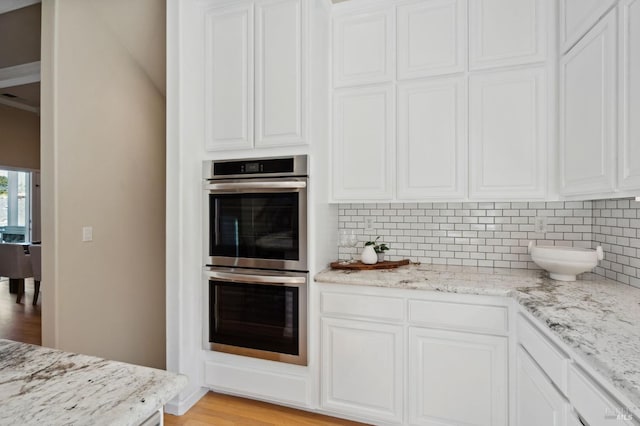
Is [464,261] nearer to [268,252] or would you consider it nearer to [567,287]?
[567,287]

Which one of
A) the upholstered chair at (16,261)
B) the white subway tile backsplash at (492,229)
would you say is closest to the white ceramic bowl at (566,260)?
the white subway tile backsplash at (492,229)

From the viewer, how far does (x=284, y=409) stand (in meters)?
2.24

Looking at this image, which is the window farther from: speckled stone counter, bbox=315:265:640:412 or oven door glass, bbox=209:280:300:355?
speckled stone counter, bbox=315:265:640:412

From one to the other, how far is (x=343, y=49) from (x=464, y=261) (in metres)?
1.85

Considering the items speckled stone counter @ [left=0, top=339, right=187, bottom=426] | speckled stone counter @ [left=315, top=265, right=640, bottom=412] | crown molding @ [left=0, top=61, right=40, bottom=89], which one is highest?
crown molding @ [left=0, top=61, right=40, bottom=89]

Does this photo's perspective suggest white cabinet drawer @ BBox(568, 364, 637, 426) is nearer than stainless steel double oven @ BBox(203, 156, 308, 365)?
Yes

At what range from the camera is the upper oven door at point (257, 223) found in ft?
6.93

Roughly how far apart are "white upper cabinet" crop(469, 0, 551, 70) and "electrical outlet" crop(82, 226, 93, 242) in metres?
2.96

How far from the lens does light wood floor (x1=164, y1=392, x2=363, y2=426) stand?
210 centimetres

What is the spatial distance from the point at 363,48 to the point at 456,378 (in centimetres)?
229

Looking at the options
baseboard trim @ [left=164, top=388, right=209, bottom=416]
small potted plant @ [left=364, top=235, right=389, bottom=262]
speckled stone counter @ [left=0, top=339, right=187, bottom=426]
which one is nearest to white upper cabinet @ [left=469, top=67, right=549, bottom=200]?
small potted plant @ [left=364, top=235, right=389, bottom=262]

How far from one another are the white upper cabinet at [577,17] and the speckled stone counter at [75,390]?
2.34 meters

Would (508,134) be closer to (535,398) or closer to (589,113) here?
(589,113)

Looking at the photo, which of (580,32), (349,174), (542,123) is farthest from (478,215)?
(580,32)
